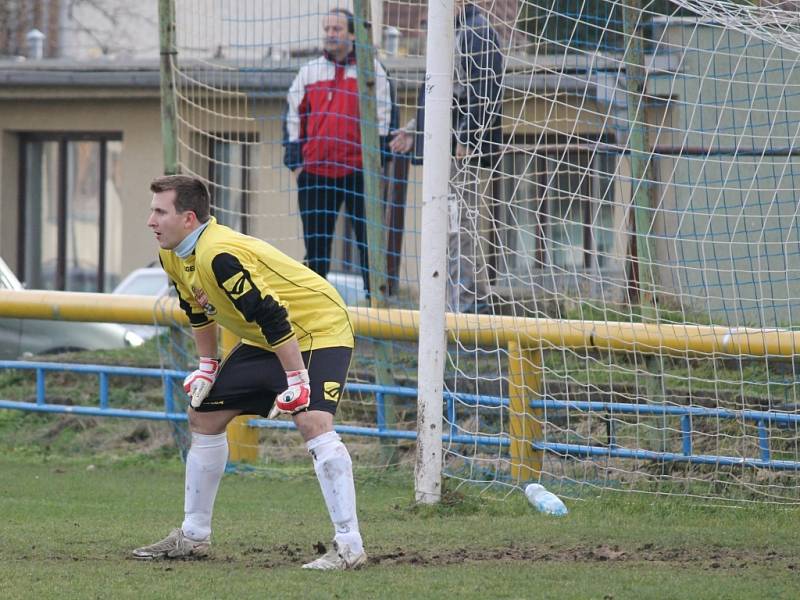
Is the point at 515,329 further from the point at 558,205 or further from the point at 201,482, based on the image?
the point at 201,482

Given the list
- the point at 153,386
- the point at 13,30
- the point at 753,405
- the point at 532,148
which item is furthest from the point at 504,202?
the point at 13,30

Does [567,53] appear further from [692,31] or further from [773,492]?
[773,492]

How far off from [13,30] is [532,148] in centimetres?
3027

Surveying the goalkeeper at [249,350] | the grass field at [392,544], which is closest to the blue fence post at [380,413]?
the grass field at [392,544]

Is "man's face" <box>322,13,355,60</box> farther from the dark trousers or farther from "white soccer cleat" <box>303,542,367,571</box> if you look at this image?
"white soccer cleat" <box>303,542,367,571</box>

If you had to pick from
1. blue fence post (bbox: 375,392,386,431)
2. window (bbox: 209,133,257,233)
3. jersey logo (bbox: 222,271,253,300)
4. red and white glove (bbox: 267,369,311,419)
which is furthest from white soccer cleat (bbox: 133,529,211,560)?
window (bbox: 209,133,257,233)

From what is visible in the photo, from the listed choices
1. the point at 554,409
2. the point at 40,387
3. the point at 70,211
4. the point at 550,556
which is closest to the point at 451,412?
the point at 554,409

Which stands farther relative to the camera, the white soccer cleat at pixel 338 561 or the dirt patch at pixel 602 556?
the dirt patch at pixel 602 556

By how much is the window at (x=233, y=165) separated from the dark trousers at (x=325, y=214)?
45cm

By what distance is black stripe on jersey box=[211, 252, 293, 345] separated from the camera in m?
5.70

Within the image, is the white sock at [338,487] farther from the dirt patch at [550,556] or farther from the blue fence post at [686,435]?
the blue fence post at [686,435]

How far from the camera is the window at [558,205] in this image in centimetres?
812

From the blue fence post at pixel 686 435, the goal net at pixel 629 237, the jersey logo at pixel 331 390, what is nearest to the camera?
the jersey logo at pixel 331 390

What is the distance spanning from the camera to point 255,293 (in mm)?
5711
